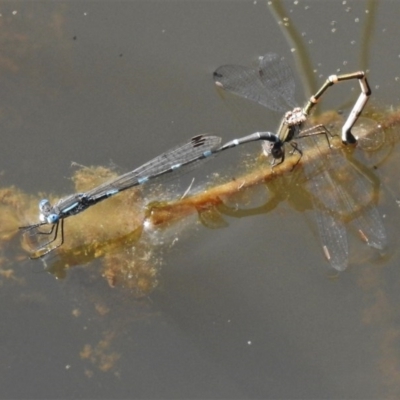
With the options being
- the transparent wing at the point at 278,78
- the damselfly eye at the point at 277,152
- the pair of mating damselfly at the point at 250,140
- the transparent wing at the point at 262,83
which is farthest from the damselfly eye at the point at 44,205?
the transparent wing at the point at 278,78

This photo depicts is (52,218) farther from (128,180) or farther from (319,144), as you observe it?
(319,144)

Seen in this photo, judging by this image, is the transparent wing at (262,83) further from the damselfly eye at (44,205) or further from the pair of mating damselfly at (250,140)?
the damselfly eye at (44,205)

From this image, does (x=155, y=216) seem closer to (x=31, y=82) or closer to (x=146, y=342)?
(x=146, y=342)

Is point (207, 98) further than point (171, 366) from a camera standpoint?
Yes

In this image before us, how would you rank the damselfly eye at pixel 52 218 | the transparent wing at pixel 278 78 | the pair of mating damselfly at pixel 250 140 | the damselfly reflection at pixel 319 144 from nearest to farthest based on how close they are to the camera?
the damselfly eye at pixel 52 218 → the pair of mating damselfly at pixel 250 140 → the damselfly reflection at pixel 319 144 → the transparent wing at pixel 278 78

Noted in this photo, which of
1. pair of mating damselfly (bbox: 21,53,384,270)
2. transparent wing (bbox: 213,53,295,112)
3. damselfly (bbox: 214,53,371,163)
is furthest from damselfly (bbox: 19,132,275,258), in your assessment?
transparent wing (bbox: 213,53,295,112)

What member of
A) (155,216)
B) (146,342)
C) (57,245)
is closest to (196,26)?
(155,216)

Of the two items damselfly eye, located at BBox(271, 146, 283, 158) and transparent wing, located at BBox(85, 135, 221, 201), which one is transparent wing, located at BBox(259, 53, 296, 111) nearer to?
damselfly eye, located at BBox(271, 146, 283, 158)

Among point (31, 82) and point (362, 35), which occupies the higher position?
point (31, 82)
